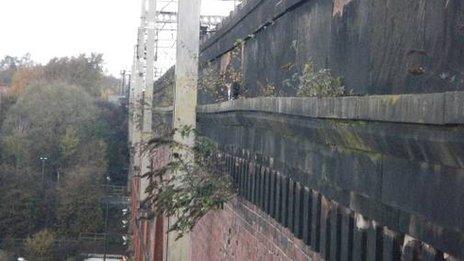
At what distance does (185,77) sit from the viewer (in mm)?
7414

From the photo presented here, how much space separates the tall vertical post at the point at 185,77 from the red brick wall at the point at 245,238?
13.3 inches

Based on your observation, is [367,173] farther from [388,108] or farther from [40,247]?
[40,247]

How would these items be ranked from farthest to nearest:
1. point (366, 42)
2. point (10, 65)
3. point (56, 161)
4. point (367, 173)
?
point (10, 65)
point (56, 161)
point (366, 42)
point (367, 173)

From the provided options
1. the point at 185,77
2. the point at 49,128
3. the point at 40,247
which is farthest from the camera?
the point at 49,128

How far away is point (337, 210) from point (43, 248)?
31420 mm

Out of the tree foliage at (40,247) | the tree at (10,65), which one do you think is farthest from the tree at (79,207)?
the tree at (10,65)

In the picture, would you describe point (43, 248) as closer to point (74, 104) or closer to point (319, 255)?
point (74, 104)

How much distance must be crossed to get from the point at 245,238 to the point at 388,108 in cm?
338

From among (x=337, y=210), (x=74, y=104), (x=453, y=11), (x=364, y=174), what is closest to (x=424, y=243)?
(x=364, y=174)

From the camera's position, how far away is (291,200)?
4.07 m

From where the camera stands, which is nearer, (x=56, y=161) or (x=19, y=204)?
(x=19, y=204)

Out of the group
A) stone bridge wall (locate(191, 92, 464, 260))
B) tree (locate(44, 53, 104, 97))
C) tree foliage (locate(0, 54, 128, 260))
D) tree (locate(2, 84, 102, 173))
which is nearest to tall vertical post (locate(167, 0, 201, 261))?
stone bridge wall (locate(191, 92, 464, 260))

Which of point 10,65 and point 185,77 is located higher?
point 10,65

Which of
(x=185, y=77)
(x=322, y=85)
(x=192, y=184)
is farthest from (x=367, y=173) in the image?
(x=185, y=77)
